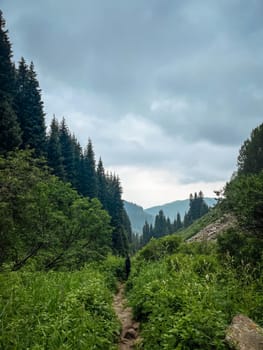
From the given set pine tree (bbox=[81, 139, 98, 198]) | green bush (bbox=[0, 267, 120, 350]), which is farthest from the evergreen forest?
pine tree (bbox=[81, 139, 98, 198])

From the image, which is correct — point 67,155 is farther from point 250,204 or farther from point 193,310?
point 193,310

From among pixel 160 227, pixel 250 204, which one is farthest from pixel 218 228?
pixel 160 227

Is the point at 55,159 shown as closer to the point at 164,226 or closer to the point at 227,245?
the point at 227,245

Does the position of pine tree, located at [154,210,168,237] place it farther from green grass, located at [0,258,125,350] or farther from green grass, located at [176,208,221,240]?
green grass, located at [0,258,125,350]

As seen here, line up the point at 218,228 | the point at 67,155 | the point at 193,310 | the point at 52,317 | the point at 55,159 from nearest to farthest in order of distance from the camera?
the point at 193,310 < the point at 52,317 < the point at 218,228 < the point at 55,159 < the point at 67,155

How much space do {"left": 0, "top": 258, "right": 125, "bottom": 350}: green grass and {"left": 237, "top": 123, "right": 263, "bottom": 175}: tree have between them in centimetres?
3871

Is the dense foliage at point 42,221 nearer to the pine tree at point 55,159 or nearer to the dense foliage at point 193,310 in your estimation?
the dense foliage at point 193,310

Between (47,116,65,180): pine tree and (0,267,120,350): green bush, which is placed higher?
(47,116,65,180): pine tree

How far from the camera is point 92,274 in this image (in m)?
12.1

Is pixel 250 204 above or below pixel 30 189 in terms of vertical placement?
below

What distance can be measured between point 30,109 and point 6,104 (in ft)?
26.1

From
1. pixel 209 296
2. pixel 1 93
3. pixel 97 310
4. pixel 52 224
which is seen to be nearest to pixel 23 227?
pixel 52 224

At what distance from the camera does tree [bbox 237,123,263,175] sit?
41903 millimetres

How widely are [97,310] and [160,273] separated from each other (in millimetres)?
3547
